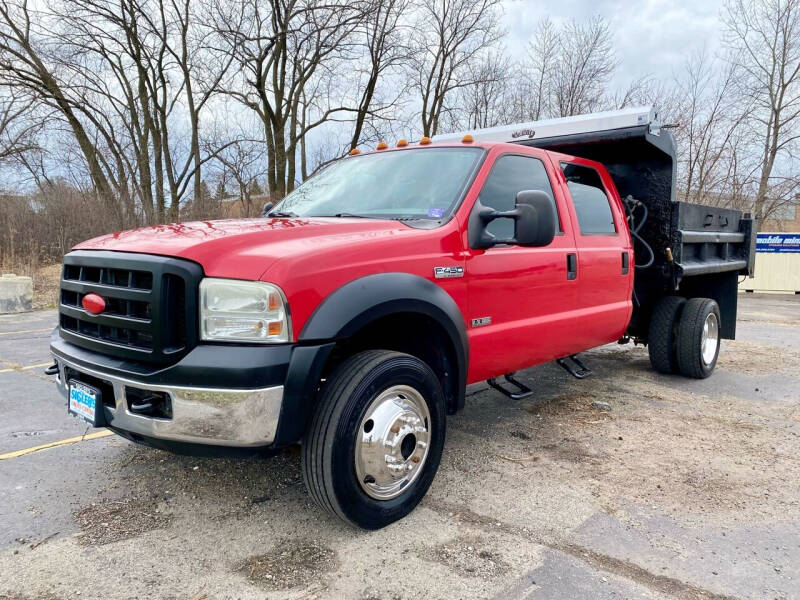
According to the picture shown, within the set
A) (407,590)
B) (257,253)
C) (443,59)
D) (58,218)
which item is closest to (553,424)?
(407,590)

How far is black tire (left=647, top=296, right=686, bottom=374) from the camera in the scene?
5.77m

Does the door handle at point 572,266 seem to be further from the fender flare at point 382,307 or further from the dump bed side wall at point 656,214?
the dump bed side wall at point 656,214

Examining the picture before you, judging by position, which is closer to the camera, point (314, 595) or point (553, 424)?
point (314, 595)

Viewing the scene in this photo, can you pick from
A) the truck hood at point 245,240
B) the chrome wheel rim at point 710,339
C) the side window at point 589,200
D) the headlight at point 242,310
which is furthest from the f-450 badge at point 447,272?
the chrome wheel rim at point 710,339

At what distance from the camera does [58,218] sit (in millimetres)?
18734

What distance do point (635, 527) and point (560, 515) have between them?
13.8 inches

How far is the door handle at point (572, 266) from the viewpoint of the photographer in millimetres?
4047

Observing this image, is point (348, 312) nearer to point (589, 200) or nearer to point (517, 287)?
point (517, 287)

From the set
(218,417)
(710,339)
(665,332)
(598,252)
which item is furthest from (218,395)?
(710,339)

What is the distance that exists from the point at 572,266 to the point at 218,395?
8.86 feet

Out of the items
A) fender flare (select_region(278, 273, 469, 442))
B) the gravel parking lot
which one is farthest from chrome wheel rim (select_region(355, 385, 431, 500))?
fender flare (select_region(278, 273, 469, 442))

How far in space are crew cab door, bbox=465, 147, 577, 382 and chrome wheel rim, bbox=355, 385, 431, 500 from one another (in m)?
0.62

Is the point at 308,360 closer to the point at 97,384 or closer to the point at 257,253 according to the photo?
the point at 257,253

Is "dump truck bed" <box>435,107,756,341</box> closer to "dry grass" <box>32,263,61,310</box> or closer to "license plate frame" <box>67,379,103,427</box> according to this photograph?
"license plate frame" <box>67,379,103,427</box>
